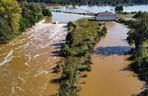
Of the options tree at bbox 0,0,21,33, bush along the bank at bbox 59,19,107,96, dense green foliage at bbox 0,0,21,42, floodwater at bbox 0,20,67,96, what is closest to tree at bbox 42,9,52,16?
floodwater at bbox 0,20,67,96

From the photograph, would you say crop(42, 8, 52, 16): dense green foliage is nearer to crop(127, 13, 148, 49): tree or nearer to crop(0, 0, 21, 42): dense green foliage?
crop(0, 0, 21, 42): dense green foliage

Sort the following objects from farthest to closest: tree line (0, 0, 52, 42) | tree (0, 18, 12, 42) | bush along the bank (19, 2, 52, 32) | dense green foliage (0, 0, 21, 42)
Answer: bush along the bank (19, 2, 52, 32) → dense green foliage (0, 0, 21, 42) → tree line (0, 0, 52, 42) → tree (0, 18, 12, 42)

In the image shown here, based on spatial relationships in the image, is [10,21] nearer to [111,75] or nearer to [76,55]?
[76,55]

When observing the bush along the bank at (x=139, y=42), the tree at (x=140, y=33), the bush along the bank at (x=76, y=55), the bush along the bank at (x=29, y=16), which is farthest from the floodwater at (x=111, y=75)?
the bush along the bank at (x=29, y=16)

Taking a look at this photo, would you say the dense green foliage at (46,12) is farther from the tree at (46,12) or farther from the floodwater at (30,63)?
the floodwater at (30,63)

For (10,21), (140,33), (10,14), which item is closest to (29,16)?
(10,14)

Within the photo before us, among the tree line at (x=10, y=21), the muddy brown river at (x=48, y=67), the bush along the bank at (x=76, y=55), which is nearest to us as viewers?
the bush along the bank at (x=76, y=55)
